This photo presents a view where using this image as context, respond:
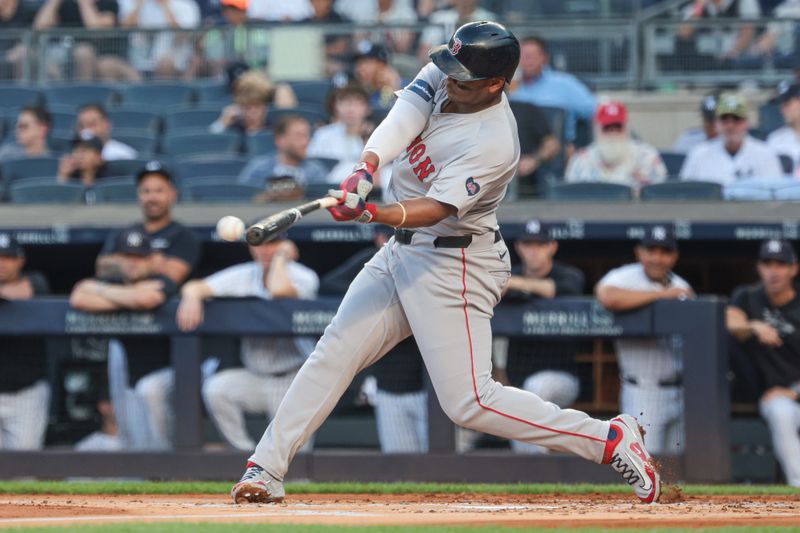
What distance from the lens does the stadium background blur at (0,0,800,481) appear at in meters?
7.54

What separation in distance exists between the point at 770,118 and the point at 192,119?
400cm

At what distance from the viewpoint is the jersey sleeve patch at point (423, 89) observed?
4.58 m

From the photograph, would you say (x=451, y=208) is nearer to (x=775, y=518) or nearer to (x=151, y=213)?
(x=775, y=518)

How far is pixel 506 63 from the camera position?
443 cm

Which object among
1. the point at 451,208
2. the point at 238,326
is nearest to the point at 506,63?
the point at 451,208

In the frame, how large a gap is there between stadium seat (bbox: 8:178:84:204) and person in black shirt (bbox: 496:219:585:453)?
2.97 m

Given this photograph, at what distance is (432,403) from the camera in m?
6.81

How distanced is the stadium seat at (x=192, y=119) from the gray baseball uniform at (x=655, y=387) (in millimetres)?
3950

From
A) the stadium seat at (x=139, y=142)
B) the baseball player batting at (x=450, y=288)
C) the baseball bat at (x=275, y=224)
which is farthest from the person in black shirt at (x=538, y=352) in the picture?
the stadium seat at (x=139, y=142)

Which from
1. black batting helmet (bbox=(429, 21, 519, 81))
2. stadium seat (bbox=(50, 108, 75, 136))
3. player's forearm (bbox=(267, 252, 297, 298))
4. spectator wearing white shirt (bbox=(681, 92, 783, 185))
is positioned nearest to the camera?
black batting helmet (bbox=(429, 21, 519, 81))

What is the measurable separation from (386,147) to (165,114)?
18.9 ft

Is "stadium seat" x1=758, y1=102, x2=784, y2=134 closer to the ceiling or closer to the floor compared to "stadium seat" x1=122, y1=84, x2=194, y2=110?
closer to the floor

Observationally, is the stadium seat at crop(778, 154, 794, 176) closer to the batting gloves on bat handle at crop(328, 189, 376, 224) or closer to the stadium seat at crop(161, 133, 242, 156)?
the stadium seat at crop(161, 133, 242, 156)

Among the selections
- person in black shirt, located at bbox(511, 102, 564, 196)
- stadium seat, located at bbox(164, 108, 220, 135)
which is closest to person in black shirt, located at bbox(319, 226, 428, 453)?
person in black shirt, located at bbox(511, 102, 564, 196)
